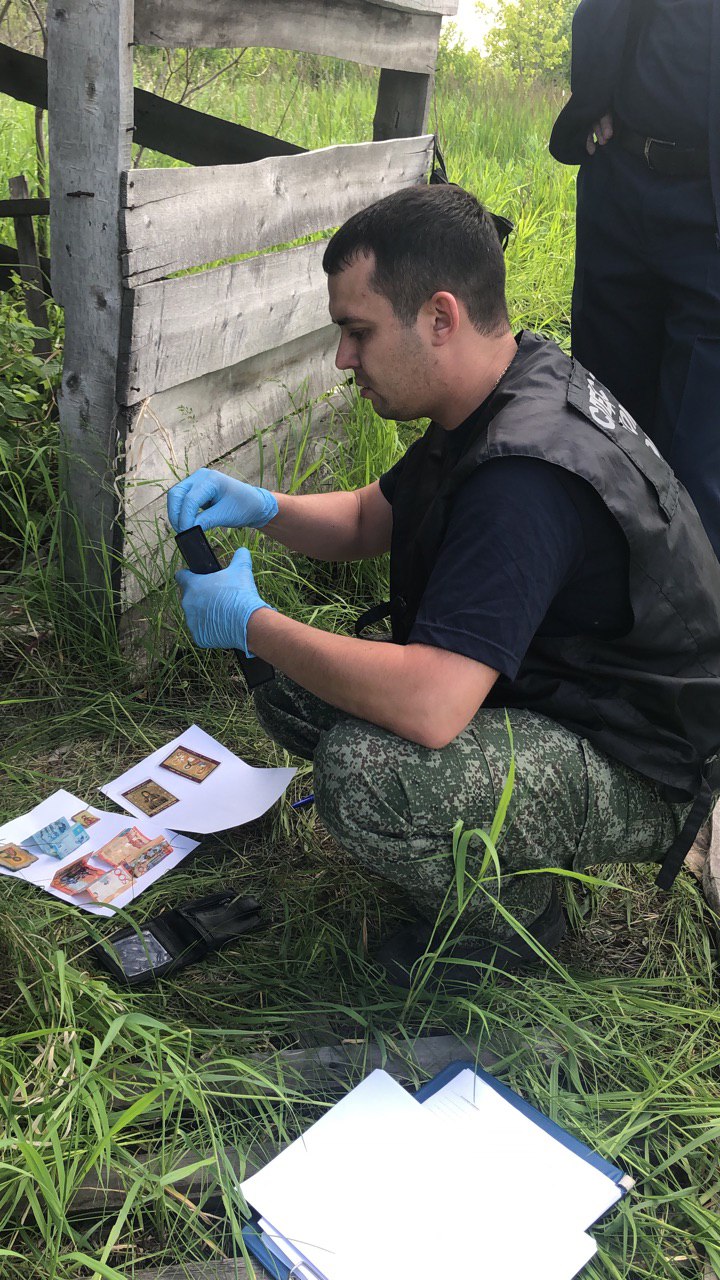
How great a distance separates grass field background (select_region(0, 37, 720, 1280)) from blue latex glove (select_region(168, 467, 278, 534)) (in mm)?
381

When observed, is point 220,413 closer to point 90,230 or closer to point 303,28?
point 90,230

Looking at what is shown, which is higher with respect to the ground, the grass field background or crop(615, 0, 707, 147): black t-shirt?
crop(615, 0, 707, 147): black t-shirt

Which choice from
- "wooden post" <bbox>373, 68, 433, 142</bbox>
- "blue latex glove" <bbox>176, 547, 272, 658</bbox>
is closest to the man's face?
"blue latex glove" <bbox>176, 547, 272, 658</bbox>

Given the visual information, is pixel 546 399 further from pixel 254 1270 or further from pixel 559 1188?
pixel 254 1270

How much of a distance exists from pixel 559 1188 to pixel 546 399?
4.03 feet

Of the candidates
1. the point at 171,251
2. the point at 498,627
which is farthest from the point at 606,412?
the point at 171,251

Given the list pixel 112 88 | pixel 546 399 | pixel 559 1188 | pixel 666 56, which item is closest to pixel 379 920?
pixel 559 1188

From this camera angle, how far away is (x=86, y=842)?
213 centimetres

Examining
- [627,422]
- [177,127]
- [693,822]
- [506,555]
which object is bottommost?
[693,822]

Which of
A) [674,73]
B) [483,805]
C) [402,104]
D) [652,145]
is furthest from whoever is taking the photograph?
[402,104]

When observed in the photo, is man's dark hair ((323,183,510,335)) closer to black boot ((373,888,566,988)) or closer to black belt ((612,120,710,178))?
black belt ((612,120,710,178))

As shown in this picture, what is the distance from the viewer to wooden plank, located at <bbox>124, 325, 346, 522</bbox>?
2410 millimetres

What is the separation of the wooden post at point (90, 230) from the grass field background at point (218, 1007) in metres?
0.16

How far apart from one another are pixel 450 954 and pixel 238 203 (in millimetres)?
1811
